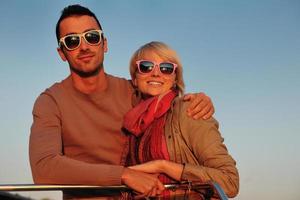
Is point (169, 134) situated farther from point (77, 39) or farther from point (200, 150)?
point (77, 39)

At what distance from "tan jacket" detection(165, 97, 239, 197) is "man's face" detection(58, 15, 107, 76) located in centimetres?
125

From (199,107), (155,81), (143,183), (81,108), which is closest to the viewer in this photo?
(143,183)

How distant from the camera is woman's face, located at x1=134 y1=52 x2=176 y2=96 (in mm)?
4719

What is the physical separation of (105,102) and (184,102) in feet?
3.75

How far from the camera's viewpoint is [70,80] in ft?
17.4

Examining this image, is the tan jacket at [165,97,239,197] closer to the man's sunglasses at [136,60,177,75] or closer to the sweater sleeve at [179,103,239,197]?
the sweater sleeve at [179,103,239,197]

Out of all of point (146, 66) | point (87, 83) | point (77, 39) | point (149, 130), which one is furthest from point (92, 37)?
point (149, 130)

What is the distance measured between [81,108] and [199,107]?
4.56 feet

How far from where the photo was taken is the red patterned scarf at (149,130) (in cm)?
423

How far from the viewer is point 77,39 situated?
16.8 ft

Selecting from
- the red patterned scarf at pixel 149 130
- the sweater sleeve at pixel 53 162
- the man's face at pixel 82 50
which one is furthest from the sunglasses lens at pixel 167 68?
the sweater sleeve at pixel 53 162

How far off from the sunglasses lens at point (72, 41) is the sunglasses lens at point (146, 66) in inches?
28.7

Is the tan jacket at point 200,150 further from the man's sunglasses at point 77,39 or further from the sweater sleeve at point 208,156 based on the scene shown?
the man's sunglasses at point 77,39

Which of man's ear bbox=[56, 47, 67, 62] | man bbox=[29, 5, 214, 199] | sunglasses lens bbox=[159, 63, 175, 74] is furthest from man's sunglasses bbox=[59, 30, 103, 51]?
sunglasses lens bbox=[159, 63, 175, 74]
